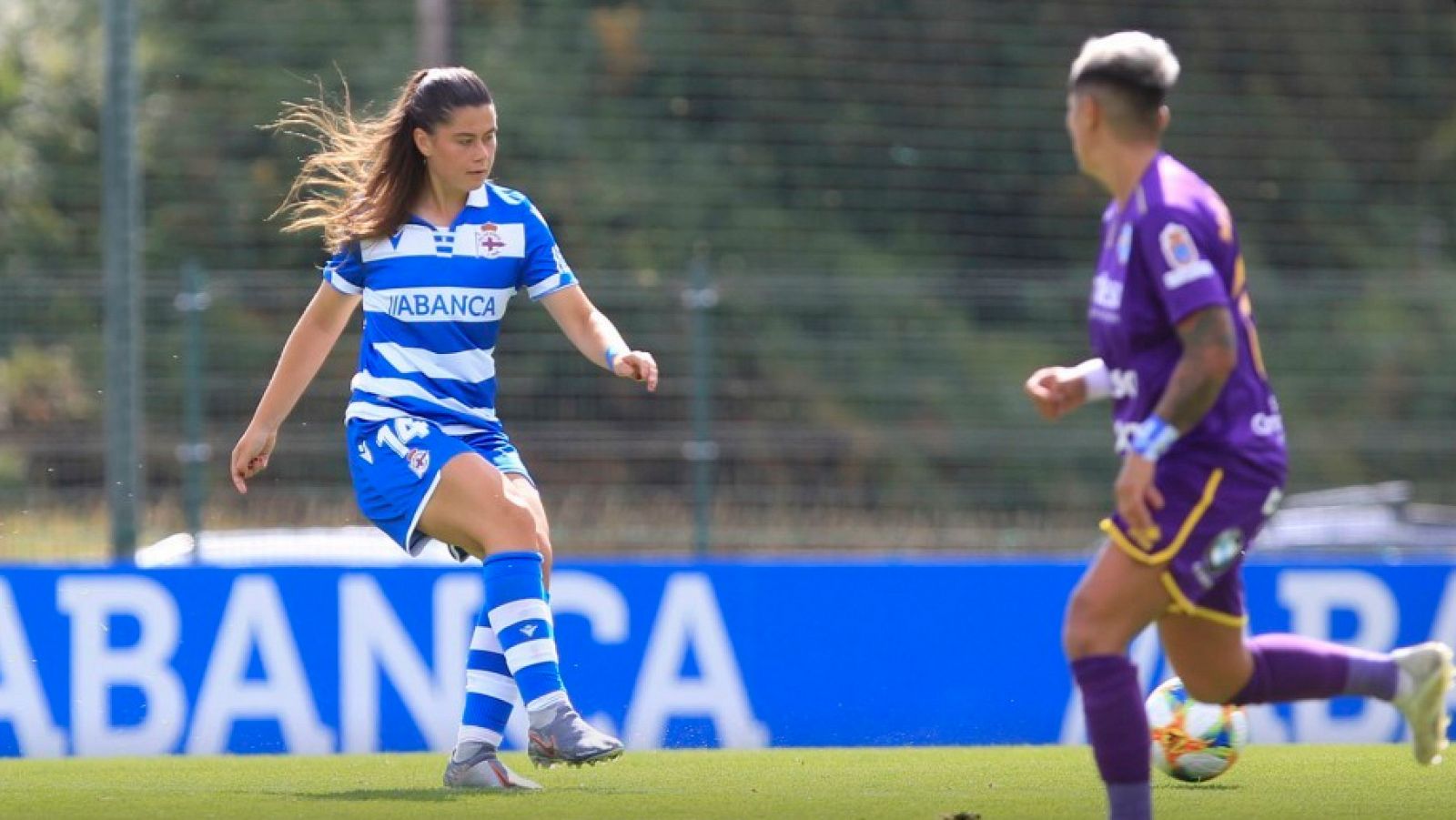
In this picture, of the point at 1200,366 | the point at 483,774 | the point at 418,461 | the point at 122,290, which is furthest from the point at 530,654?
the point at 122,290

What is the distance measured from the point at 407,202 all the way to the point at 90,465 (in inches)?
270

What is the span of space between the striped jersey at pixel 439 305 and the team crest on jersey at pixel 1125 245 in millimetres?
2157

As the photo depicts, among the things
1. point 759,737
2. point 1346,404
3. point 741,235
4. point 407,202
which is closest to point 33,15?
point 741,235

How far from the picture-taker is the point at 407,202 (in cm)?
648

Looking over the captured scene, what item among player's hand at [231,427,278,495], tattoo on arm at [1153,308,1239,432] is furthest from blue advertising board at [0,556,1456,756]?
tattoo on arm at [1153,308,1239,432]

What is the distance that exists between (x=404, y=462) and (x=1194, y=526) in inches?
93.7

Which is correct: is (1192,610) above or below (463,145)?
below

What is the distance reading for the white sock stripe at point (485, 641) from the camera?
6.42 metres

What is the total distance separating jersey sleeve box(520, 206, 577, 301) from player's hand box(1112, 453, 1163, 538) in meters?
2.26

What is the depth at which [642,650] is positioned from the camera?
913 centimetres

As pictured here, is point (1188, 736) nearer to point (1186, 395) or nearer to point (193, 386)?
point (1186, 395)

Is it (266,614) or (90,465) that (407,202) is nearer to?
(266,614)

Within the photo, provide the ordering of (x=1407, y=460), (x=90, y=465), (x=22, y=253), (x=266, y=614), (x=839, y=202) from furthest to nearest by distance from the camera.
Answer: (x=839, y=202)
(x=22, y=253)
(x=1407, y=460)
(x=90, y=465)
(x=266, y=614)

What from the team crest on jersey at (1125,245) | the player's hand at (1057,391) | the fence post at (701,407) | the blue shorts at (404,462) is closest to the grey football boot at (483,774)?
the blue shorts at (404,462)
